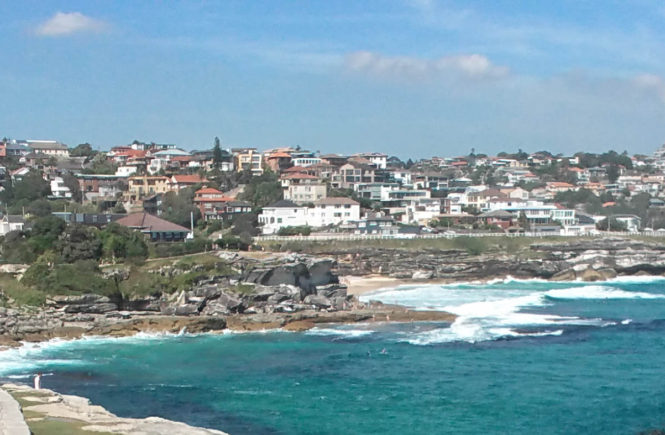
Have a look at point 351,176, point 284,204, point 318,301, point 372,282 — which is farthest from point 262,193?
point 318,301

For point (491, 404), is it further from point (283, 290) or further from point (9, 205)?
point (9, 205)

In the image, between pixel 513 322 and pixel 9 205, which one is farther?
pixel 9 205

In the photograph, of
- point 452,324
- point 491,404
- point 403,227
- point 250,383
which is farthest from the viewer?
point 403,227

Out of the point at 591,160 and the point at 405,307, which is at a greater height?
the point at 591,160

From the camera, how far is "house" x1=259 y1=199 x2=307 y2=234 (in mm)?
79750

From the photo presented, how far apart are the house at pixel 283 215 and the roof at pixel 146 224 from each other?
1646 centimetres

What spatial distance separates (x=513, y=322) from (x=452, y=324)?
344 centimetres

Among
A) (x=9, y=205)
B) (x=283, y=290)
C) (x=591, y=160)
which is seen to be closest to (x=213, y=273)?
(x=283, y=290)

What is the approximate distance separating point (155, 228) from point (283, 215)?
1949 centimetres

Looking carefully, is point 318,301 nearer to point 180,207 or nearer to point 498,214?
point 180,207

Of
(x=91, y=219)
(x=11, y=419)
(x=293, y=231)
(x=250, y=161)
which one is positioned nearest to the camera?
(x=11, y=419)

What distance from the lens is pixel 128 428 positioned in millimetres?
23188

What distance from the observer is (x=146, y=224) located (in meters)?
63.4

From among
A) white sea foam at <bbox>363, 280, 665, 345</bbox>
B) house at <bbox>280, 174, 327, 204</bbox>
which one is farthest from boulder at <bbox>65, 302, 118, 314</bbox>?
house at <bbox>280, 174, 327, 204</bbox>
